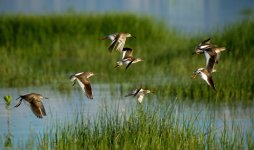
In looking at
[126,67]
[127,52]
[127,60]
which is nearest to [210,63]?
[126,67]

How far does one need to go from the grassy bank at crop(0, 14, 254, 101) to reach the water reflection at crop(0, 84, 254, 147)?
1.77ft

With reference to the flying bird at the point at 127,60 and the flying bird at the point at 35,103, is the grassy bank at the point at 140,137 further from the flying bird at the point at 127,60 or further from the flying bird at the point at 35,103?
the flying bird at the point at 127,60

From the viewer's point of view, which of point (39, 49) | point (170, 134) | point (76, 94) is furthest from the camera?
point (39, 49)

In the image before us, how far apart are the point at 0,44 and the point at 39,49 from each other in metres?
1.45

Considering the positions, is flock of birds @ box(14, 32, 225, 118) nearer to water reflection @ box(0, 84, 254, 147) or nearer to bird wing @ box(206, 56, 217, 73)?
bird wing @ box(206, 56, 217, 73)

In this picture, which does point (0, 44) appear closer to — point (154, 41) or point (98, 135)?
point (154, 41)

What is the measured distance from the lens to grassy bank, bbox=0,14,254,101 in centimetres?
1618

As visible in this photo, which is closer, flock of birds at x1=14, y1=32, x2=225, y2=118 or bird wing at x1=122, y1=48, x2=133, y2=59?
flock of birds at x1=14, y1=32, x2=225, y2=118

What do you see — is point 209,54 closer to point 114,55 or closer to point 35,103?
point 35,103

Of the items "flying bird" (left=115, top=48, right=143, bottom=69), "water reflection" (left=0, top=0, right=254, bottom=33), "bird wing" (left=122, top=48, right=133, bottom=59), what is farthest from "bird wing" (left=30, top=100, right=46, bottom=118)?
"water reflection" (left=0, top=0, right=254, bottom=33)

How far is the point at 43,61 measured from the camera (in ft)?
69.2

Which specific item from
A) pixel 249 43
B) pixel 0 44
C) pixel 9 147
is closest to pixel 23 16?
pixel 0 44

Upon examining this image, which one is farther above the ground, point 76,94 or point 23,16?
point 23,16

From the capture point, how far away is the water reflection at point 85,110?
12.2m
